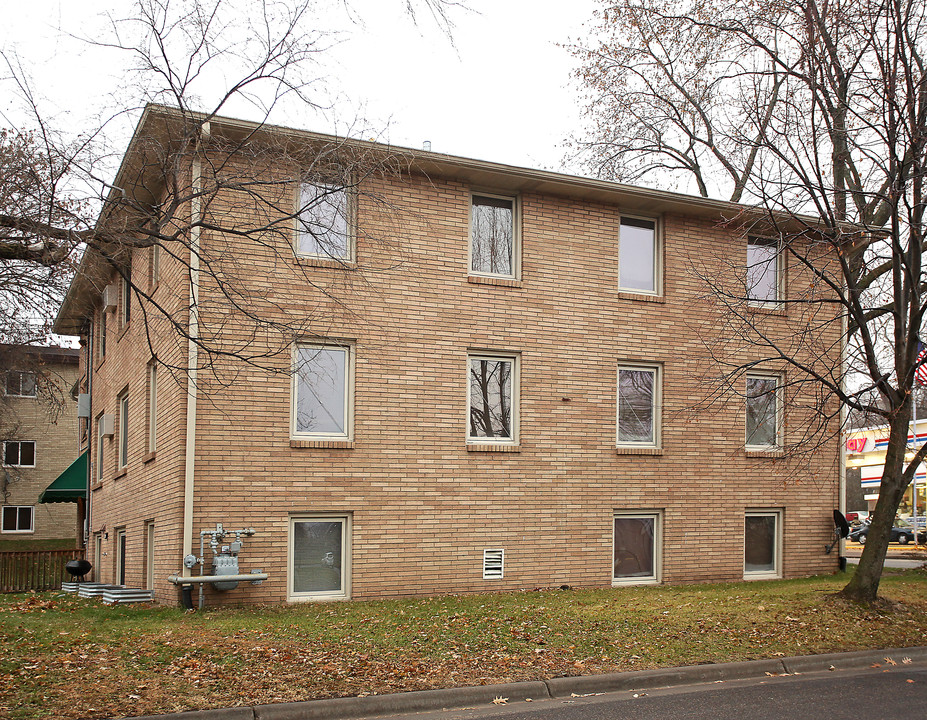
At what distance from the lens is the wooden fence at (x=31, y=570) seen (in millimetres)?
22594

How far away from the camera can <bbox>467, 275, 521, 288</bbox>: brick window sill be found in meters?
15.9

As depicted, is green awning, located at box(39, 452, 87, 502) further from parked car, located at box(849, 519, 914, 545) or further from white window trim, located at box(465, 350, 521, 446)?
parked car, located at box(849, 519, 914, 545)

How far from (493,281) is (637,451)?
163 inches

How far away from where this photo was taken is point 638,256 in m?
17.7

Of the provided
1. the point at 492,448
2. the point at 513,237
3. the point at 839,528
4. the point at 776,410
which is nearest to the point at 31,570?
the point at 492,448

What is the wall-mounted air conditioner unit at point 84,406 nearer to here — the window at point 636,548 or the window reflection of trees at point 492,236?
the window reflection of trees at point 492,236

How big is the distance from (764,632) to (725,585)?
207 inches

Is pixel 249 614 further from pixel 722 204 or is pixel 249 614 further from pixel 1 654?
pixel 722 204

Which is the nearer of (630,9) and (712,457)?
(712,457)

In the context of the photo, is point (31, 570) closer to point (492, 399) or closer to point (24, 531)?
point (492, 399)

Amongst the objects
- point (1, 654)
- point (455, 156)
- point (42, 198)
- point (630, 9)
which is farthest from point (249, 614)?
point (630, 9)

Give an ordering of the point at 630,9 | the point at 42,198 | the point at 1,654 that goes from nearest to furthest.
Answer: the point at 42,198, the point at 1,654, the point at 630,9

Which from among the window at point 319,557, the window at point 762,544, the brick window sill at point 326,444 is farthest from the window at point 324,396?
the window at point 762,544

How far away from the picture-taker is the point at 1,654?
9242 mm
